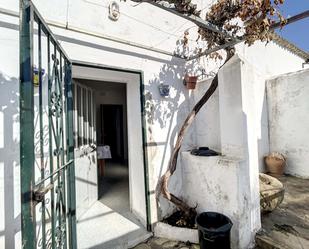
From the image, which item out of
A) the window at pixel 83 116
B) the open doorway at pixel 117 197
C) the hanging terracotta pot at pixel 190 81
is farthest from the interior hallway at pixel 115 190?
the hanging terracotta pot at pixel 190 81

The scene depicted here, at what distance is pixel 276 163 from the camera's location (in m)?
4.62

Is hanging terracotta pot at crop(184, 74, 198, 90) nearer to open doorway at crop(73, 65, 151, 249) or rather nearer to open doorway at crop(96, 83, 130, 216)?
open doorway at crop(73, 65, 151, 249)

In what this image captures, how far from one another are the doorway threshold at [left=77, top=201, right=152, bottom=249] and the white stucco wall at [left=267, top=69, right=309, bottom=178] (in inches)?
163

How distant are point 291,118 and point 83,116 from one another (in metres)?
4.86

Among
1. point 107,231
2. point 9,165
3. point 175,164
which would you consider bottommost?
point 107,231

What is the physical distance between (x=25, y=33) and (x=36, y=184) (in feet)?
2.56

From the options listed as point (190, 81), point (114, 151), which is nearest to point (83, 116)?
point (190, 81)

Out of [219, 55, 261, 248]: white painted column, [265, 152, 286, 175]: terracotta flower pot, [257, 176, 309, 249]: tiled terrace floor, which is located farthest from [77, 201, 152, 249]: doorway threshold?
[265, 152, 286, 175]: terracotta flower pot

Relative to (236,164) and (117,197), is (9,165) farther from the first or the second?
(236,164)

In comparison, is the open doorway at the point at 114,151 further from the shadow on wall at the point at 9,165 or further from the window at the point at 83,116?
the shadow on wall at the point at 9,165

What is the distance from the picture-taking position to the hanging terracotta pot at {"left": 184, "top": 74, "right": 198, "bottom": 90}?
313 centimetres

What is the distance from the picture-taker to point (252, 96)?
247 cm

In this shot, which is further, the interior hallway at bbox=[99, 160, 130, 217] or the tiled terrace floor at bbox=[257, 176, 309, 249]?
the interior hallway at bbox=[99, 160, 130, 217]

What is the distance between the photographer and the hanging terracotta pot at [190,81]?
3129 mm
